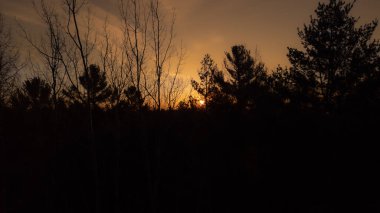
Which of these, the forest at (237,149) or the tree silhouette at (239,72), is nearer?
the forest at (237,149)

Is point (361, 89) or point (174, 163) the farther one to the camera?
point (361, 89)

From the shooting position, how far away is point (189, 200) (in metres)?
12.7

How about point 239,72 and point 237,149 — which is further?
point 239,72

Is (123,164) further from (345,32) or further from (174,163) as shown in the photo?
(345,32)

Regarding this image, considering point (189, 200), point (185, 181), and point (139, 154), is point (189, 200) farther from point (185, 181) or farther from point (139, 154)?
point (139, 154)

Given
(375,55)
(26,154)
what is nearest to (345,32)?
(375,55)

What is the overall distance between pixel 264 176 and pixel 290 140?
2.27 meters

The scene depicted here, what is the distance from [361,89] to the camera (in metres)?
15.9

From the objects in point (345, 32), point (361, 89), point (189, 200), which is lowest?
point (189, 200)

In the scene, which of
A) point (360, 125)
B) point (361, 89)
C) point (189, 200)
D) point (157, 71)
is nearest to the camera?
point (157, 71)

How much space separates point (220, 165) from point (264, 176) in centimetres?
189

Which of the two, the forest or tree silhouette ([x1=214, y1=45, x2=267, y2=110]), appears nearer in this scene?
the forest

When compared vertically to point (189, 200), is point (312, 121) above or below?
above

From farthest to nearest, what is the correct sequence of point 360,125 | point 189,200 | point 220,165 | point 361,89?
point 361,89 < point 360,125 < point 220,165 < point 189,200
